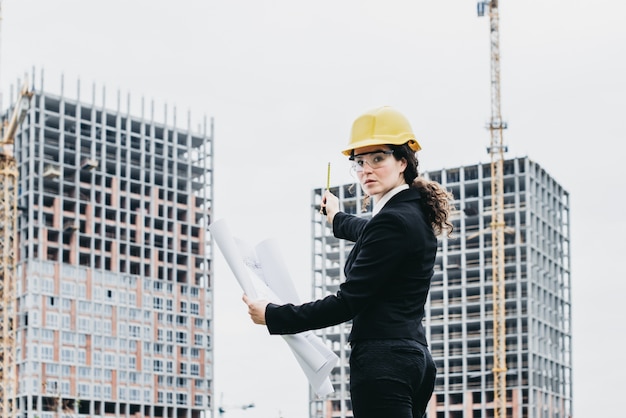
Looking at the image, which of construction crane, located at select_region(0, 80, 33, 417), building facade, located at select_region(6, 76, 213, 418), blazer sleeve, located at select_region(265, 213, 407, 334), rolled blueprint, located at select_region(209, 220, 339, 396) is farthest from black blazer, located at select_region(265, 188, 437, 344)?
building facade, located at select_region(6, 76, 213, 418)

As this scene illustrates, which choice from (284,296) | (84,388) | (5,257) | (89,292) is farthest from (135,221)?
(284,296)

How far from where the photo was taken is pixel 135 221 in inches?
5541

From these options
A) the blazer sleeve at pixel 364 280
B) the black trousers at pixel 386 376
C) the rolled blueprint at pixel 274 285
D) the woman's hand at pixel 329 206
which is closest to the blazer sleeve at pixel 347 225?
the woman's hand at pixel 329 206

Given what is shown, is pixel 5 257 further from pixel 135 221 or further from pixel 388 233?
pixel 388 233

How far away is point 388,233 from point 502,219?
12674 cm

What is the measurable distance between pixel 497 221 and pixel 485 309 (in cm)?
1112

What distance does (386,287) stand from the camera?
525cm

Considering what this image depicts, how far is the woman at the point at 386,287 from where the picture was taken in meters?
5.16

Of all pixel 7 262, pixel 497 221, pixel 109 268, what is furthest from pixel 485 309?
pixel 7 262

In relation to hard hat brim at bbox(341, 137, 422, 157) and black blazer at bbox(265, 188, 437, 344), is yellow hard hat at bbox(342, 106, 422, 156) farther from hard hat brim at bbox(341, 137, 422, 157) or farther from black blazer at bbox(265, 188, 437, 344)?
black blazer at bbox(265, 188, 437, 344)

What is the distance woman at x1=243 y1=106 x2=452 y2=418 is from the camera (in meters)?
5.16

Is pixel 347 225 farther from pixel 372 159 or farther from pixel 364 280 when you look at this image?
pixel 364 280

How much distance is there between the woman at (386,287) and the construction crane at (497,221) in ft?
387

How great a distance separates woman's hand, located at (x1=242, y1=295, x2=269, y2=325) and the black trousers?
1.53 ft
